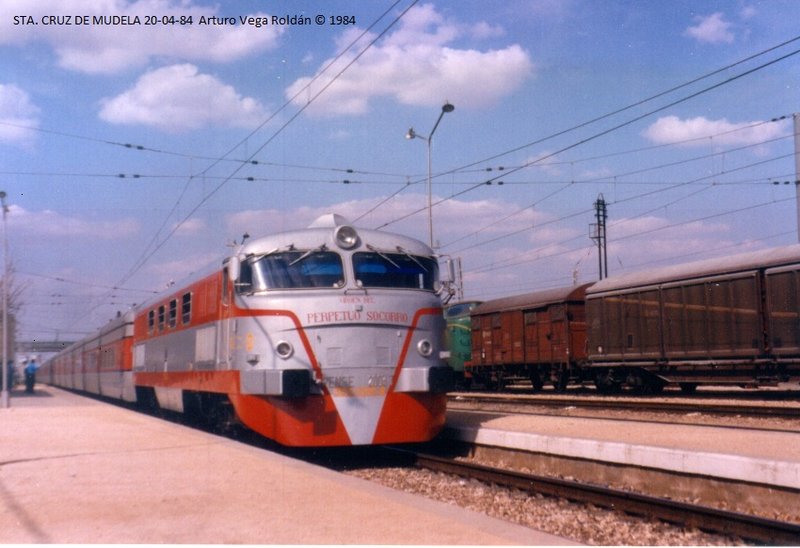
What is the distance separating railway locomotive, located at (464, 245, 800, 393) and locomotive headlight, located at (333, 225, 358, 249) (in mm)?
10194

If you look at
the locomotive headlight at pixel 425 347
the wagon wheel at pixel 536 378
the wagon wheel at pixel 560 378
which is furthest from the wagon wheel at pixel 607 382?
the locomotive headlight at pixel 425 347

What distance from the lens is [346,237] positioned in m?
11.9

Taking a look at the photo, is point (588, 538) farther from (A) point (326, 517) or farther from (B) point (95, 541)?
(B) point (95, 541)

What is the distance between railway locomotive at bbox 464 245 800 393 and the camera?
17.6m

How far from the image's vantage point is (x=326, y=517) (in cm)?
671

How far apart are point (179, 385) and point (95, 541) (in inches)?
398

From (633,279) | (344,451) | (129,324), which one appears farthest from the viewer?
(129,324)

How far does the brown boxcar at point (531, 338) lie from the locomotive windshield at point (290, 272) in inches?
560

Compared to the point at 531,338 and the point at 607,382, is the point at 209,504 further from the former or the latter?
the point at 531,338

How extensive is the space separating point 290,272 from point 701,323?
1187cm

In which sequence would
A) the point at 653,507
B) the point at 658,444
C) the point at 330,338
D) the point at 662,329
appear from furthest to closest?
the point at 662,329 → the point at 330,338 → the point at 658,444 → the point at 653,507

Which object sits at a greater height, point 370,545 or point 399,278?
point 399,278

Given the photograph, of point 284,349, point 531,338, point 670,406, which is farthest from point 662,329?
point 284,349

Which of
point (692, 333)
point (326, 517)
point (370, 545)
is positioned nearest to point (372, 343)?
point (326, 517)
